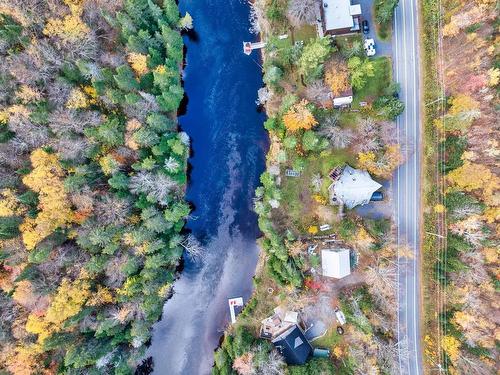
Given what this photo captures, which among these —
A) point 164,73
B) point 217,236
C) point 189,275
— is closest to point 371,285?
point 217,236

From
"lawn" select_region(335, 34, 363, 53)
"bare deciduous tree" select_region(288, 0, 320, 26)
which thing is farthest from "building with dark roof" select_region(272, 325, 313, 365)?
"bare deciduous tree" select_region(288, 0, 320, 26)

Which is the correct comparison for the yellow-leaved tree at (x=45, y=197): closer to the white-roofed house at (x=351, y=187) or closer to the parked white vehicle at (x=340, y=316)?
the white-roofed house at (x=351, y=187)

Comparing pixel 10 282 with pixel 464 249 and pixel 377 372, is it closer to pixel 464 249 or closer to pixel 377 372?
pixel 377 372

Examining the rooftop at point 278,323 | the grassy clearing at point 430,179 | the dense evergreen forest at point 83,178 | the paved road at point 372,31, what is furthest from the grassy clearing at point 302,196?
the paved road at point 372,31

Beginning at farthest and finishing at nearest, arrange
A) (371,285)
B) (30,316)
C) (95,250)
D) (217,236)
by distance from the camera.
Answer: (217,236)
(371,285)
(95,250)
(30,316)

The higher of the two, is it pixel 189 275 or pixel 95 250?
pixel 95 250

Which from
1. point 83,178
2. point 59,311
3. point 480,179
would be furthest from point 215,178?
point 480,179

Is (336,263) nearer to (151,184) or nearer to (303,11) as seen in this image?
(151,184)

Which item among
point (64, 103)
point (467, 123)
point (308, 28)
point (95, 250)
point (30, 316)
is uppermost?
point (308, 28)
